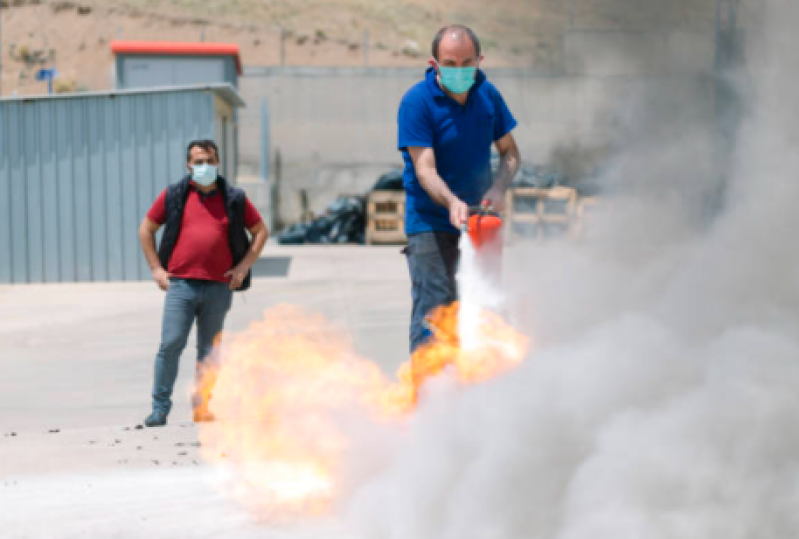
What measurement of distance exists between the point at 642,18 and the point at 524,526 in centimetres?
164

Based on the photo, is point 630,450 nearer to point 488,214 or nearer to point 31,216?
point 488,214

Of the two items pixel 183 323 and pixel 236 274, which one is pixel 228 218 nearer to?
pixel 236 274

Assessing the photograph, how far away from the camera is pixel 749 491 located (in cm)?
313

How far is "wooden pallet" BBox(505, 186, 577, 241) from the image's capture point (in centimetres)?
409

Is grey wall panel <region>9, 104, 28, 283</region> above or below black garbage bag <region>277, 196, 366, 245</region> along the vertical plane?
above

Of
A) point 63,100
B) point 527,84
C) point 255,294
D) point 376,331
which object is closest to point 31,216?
point 63,100

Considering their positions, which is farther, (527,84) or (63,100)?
(63,100)

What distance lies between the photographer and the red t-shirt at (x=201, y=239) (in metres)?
5.75

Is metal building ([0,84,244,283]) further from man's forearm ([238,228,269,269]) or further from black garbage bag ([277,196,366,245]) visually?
man's forearm ([238,228,269,269])

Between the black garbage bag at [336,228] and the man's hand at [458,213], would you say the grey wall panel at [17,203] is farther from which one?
the man's hand at [458,213]

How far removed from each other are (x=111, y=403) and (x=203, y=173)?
5.64 feet

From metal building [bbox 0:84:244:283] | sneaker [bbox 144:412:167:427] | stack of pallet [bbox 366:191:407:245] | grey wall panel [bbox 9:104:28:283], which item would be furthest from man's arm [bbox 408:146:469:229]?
stack of pallet [bbox 366:191:407:245]

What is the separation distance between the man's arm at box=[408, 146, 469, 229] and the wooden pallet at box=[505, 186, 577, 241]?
34cm

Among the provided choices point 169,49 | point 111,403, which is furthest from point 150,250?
point 169,49
